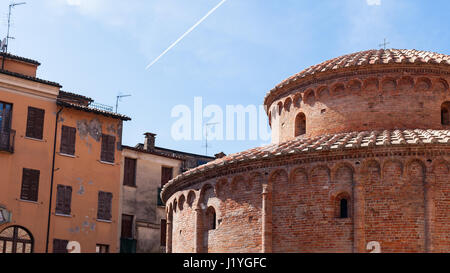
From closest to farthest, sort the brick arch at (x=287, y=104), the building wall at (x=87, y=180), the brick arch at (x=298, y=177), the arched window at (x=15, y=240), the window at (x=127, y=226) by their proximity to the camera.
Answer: the brick arch at (x=298, y=177)
the brick arch at (x=287, y=104)
the arched window at (x=15, y=240)
the building wall at (x=87, y=180)
the window at (x=127, y=226)

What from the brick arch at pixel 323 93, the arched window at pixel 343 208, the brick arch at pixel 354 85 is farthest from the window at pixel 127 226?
the arched window at pixel 343 208

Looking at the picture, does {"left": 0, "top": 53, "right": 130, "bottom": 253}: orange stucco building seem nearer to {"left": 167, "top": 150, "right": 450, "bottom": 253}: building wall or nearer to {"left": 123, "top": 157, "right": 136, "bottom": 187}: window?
{"left": 123, "top": 157, "right": 136, "bottom": 187}: window

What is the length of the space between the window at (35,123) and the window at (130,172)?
4.83 metres

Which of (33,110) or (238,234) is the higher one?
(33,110)

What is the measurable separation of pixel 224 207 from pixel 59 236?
423 inches

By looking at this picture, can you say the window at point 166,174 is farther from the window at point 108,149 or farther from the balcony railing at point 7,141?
the balcony railing at point 7,141

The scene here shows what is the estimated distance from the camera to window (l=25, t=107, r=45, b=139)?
2992cm

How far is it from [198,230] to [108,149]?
10.8 metres

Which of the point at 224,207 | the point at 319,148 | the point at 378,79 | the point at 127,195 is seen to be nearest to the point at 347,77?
the point at 378,79

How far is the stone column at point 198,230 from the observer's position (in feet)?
74.8

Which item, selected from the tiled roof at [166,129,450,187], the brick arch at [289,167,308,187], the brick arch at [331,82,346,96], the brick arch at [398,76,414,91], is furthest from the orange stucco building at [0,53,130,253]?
the brick arch at [398,76,414,91]

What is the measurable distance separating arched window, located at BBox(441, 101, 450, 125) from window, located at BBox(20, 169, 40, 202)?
1637cm
